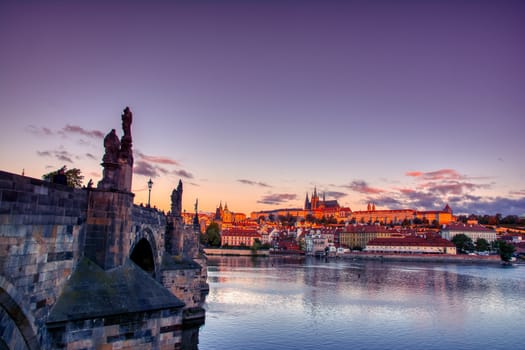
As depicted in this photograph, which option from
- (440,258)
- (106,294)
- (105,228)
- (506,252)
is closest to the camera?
(106,294)

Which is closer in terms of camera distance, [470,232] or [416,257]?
[416,257]

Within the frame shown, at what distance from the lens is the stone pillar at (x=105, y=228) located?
483 inches

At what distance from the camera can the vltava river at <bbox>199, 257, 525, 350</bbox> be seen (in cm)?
2947

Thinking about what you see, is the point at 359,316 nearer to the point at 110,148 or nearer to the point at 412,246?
the point at 110,148

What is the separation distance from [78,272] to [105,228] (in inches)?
52.4

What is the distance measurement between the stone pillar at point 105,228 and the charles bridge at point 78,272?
26mm

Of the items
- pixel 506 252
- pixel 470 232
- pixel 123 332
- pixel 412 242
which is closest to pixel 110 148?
pixel 123 332

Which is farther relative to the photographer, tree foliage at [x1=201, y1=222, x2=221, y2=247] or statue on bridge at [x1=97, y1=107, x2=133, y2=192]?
tree foliage at [x1=201, y1=222, x2=221, y2=247]

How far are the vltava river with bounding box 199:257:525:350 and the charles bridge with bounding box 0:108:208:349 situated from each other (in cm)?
1508

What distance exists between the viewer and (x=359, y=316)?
38.4 meters

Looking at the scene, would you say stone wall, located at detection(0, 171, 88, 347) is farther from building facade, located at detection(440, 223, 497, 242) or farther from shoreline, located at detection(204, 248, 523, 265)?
building facade, located at detection(440, 223, 497, 242)

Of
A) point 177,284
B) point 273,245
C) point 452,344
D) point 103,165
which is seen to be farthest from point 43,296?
point 273,245

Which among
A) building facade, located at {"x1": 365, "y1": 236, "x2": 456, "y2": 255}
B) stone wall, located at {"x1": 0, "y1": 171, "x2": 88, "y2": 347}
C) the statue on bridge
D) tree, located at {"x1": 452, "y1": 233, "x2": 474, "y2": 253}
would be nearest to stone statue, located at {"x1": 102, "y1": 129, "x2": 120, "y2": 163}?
the statue on bridge

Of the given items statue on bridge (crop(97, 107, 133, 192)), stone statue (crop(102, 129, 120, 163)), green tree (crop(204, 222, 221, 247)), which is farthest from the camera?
green tree (crop(204, 222, 221, 247))
